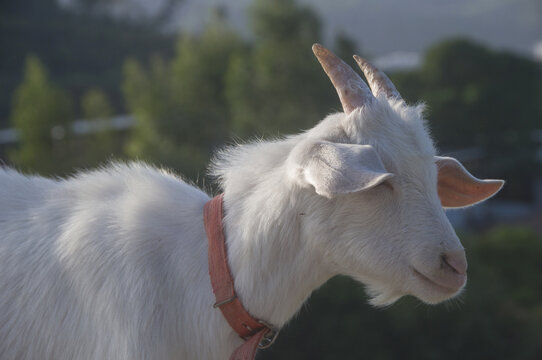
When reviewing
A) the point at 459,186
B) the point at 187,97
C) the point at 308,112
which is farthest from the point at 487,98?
the point at 459,186

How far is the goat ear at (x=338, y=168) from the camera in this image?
2.02m

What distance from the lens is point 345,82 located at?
252 centimetres

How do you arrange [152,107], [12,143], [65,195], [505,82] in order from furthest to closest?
[505,82] < [12,143] < [152,107] < [65,195]

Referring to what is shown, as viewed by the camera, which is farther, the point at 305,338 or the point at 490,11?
the point at 490,11

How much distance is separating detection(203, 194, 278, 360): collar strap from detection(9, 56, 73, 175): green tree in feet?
42.6

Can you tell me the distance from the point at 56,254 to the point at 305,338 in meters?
8.39

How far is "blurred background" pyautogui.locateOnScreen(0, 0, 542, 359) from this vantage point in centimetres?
1067

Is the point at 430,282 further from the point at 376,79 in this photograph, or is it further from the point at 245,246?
the point at 376,79

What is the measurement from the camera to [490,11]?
3756 centimetres

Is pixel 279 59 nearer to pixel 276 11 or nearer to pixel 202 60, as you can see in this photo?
pixel 276 11

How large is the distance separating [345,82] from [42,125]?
1409 cm

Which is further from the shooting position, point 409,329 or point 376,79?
point 409,329

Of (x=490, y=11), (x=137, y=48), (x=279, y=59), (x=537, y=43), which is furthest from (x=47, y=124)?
(x=490, y=11)

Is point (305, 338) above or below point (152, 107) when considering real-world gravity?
below
